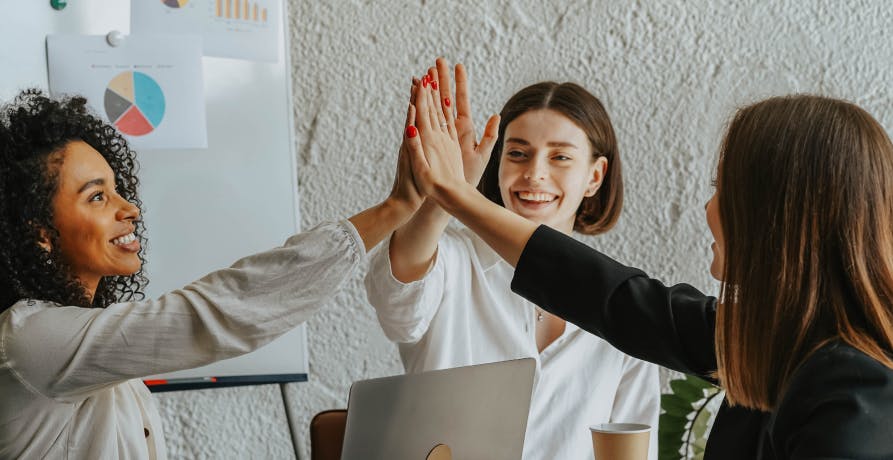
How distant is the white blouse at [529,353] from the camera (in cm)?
166

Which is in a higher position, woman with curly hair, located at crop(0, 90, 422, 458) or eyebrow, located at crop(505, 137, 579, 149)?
eyebrow, located at crop(505, 137, 579, 149)

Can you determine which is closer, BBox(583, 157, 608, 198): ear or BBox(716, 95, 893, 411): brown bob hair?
BBox(716, 95, 893, 411): brown bob hair

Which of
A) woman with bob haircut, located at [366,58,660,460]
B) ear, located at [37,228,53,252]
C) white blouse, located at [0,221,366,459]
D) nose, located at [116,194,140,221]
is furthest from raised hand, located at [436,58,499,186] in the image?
ear, located at [37,228,53,252]

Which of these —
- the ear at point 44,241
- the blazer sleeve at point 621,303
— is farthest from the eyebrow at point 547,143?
the ear at point 44,241

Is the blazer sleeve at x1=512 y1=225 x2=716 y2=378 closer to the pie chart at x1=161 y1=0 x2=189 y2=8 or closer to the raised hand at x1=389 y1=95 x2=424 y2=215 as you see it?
the raised hand at x1=389 y1=95 x2=424 y2=215

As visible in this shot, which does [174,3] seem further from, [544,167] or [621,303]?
[621,303]

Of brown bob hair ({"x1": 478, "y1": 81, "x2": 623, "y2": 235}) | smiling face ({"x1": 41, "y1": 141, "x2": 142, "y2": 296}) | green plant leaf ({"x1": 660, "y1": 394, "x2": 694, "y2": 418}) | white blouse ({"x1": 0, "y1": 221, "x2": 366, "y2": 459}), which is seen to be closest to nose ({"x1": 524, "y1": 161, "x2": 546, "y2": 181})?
brown bob hair ({"x1": 478, "y1": 81, "x2": 623, "y2": 235})

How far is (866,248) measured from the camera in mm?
917

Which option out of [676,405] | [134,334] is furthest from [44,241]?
[676,405]

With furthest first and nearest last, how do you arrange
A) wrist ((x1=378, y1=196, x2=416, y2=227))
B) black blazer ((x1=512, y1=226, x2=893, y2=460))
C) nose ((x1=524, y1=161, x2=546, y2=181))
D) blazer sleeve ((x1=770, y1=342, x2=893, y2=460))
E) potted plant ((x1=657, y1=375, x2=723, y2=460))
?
potted plant ((x1=657, y1=375, x2=723, y2=460))
nose ((x1=524, y1=161, x2=546, y2=181))
wrist ((x1=378, y1=196, x2=416, y2=227))
black blazer ((x1=512, y1=226, x2=893, y2=460))
blazer sleeve ((x1=770, y1=342, x2=893, y2=460))

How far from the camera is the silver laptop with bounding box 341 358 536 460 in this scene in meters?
1.08

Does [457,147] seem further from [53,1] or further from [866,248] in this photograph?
[53,1]

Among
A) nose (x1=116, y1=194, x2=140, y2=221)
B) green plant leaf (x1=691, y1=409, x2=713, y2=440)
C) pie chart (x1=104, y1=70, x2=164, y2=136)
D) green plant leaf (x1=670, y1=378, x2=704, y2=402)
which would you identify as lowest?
green plant leaf (x1=691, y1=409, x2=713, y2=440)

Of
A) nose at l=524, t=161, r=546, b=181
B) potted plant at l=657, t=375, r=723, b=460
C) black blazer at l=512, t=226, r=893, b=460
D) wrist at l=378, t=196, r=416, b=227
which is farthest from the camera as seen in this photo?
potted plant at l=657, t=375, r=723, b=460
